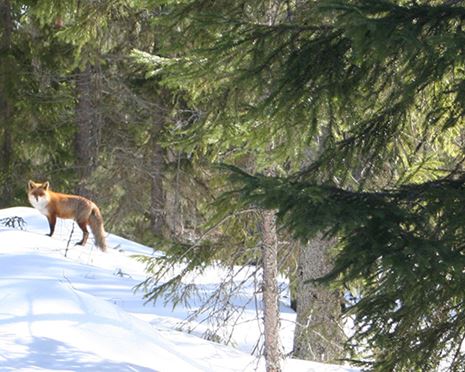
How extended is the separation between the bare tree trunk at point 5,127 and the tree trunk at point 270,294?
13198mm

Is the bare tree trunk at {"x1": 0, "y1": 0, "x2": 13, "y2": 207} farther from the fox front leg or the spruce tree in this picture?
the spruce tree

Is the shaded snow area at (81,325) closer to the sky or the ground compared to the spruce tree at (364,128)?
closer to the ground

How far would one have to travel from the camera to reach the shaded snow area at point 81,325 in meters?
6.10

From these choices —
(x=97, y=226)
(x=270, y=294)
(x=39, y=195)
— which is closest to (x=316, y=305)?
(x=270, y=294)

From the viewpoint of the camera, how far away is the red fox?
41.9ft

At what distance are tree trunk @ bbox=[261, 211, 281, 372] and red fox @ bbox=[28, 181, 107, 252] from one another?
4.96 metres

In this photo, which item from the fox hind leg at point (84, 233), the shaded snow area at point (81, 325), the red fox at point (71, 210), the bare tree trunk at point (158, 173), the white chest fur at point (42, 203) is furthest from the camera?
the bare tree trunk at point (158, 173)

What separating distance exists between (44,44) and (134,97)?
3.38 meters

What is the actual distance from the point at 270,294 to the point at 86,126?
→ 1256 cm

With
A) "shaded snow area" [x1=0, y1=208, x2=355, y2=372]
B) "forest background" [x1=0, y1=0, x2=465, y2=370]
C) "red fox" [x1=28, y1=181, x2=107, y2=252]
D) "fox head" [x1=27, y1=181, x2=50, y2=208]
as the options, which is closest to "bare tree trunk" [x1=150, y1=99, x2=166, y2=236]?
"fox head" [x1=27, y1=181, x2=50, y2=208]

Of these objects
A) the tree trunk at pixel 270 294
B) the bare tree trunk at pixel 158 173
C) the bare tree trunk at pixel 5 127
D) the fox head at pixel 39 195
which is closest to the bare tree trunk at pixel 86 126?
the bare tree trunk at pixel 158 173

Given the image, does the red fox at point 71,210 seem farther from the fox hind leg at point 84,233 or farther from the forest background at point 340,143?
the forest background at point 340,143

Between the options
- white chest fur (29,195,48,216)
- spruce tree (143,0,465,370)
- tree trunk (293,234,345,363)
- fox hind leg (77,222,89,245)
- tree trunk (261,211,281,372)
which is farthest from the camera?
white chest fur (29,195,48,216)

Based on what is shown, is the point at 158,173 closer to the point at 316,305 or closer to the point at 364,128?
the point at 316,305
